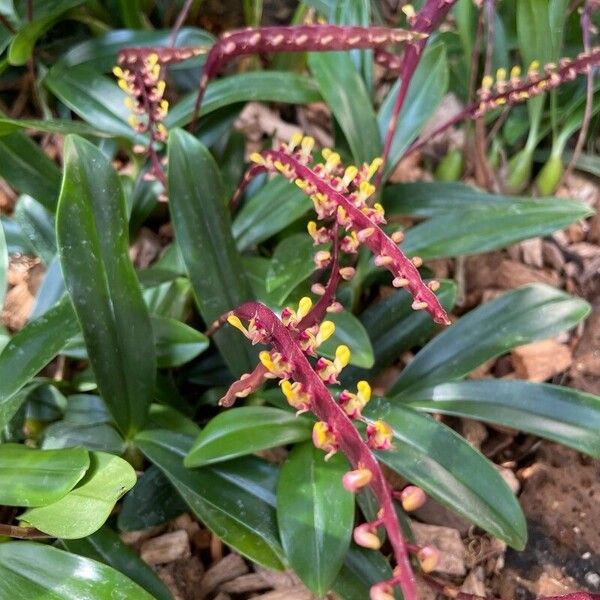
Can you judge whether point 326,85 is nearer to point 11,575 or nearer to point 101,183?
point 101,183

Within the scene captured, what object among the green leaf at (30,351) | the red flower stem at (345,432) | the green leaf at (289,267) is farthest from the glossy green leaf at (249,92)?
the red flower stem at (345,432)

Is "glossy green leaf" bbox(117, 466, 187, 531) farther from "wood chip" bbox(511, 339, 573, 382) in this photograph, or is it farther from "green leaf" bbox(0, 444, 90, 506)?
"wood chip" bbox(511, 339, 573, 382)

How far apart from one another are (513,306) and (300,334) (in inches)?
20.8

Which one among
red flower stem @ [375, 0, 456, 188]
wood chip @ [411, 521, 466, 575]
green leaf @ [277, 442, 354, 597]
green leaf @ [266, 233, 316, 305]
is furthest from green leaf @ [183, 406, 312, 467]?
red flower stem @ [375, 0, 456, 188]

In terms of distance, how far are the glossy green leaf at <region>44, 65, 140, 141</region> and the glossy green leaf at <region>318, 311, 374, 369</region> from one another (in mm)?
503

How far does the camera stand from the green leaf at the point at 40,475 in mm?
773

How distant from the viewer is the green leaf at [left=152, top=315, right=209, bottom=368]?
957mm

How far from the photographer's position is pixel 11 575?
31.0 inches

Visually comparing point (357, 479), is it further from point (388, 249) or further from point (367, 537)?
point (388, 249)

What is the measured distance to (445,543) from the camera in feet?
3.32

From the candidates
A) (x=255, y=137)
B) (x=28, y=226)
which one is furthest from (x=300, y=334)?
(x=255, y=137)

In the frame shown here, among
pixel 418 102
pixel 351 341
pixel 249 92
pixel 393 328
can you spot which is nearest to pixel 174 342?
pixel 351 341

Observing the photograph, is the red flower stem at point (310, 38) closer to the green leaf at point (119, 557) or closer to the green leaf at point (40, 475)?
the green leaf at point (40, 475)

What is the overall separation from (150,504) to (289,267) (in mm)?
366
